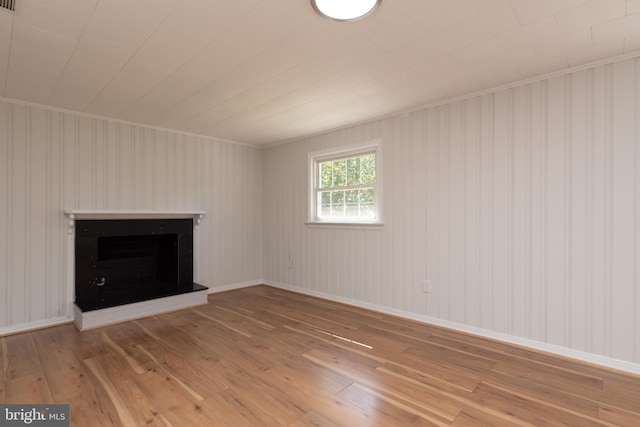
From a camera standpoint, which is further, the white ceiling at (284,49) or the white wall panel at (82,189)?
the white wall panel at (82,189)

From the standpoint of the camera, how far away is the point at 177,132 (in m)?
4.50

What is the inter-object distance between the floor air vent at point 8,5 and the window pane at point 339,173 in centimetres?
339

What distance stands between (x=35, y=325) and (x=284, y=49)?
3764 millimetres

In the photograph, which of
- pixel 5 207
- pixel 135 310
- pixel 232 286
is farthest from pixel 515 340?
pixel 5 207

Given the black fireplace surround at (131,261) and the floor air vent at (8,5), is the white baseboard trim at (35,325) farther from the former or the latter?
the floor air vent at (8,5)

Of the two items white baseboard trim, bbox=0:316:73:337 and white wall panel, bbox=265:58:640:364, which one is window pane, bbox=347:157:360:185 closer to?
white wall panel, bbox=265:58:640:364

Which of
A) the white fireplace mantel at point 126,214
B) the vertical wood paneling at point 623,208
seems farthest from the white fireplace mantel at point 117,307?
the vertical wood paneling at point 623,208

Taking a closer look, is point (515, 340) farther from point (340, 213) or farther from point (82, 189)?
point (82, 189)

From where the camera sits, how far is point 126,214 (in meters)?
4.02

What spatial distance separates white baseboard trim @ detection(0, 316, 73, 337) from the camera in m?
3.21

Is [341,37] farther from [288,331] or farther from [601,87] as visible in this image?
[288,331]

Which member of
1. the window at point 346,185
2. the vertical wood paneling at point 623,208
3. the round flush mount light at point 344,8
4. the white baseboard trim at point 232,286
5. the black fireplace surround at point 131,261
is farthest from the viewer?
the white baseboard trim at point 232,286

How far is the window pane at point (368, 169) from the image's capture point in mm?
4066

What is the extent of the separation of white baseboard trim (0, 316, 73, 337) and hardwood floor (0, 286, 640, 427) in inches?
4.4
